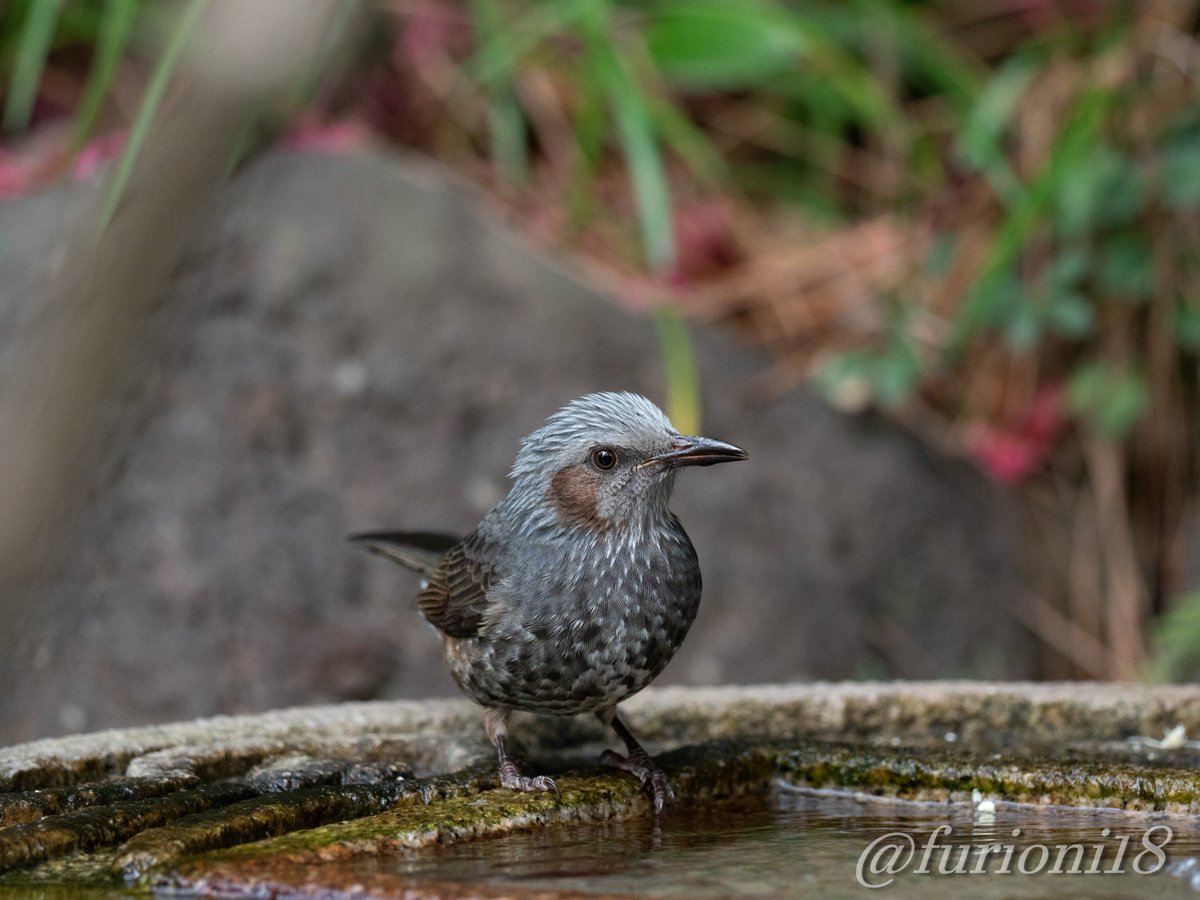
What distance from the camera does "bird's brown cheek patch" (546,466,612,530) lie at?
3131 mm

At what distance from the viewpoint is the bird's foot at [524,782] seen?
2.71 m

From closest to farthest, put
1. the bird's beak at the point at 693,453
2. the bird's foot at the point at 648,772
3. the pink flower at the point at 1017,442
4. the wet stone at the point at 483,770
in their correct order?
the wet stone at the point at 483,770 → the bird's foot at the point at 648,772 → the bird's beak at the point at 693,453 → the pink flower at the point at 1017,442

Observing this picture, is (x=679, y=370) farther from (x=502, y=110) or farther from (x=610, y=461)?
(x=610, y=461)

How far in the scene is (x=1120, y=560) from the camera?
5953 mm

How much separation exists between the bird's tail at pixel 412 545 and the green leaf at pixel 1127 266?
10.7 ft

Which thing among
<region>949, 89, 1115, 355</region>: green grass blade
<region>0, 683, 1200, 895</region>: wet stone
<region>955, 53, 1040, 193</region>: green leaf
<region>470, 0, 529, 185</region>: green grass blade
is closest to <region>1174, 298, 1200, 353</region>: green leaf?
<region>949, 89, 1115, 355</region>: green grass blade

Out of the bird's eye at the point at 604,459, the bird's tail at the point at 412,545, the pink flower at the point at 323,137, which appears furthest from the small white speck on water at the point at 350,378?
the bird's eye at the point at 604,459

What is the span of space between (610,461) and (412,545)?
763 millimetres

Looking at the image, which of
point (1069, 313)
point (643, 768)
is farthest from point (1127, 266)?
point (643, 768)

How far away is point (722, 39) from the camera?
5703mm

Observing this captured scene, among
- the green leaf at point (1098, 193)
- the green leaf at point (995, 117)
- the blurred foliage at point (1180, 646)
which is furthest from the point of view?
the green leaf at point (995, 117)

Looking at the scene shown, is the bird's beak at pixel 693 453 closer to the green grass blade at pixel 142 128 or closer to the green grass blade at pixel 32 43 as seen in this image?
the green grass blade at pixel 142 128

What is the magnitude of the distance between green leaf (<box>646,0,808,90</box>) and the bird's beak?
288 centimetres

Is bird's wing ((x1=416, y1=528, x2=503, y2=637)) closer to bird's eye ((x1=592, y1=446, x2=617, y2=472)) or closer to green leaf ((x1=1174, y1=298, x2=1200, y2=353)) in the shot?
bird's eye ((x1=592, y1=446, x2=617, y2=472))
